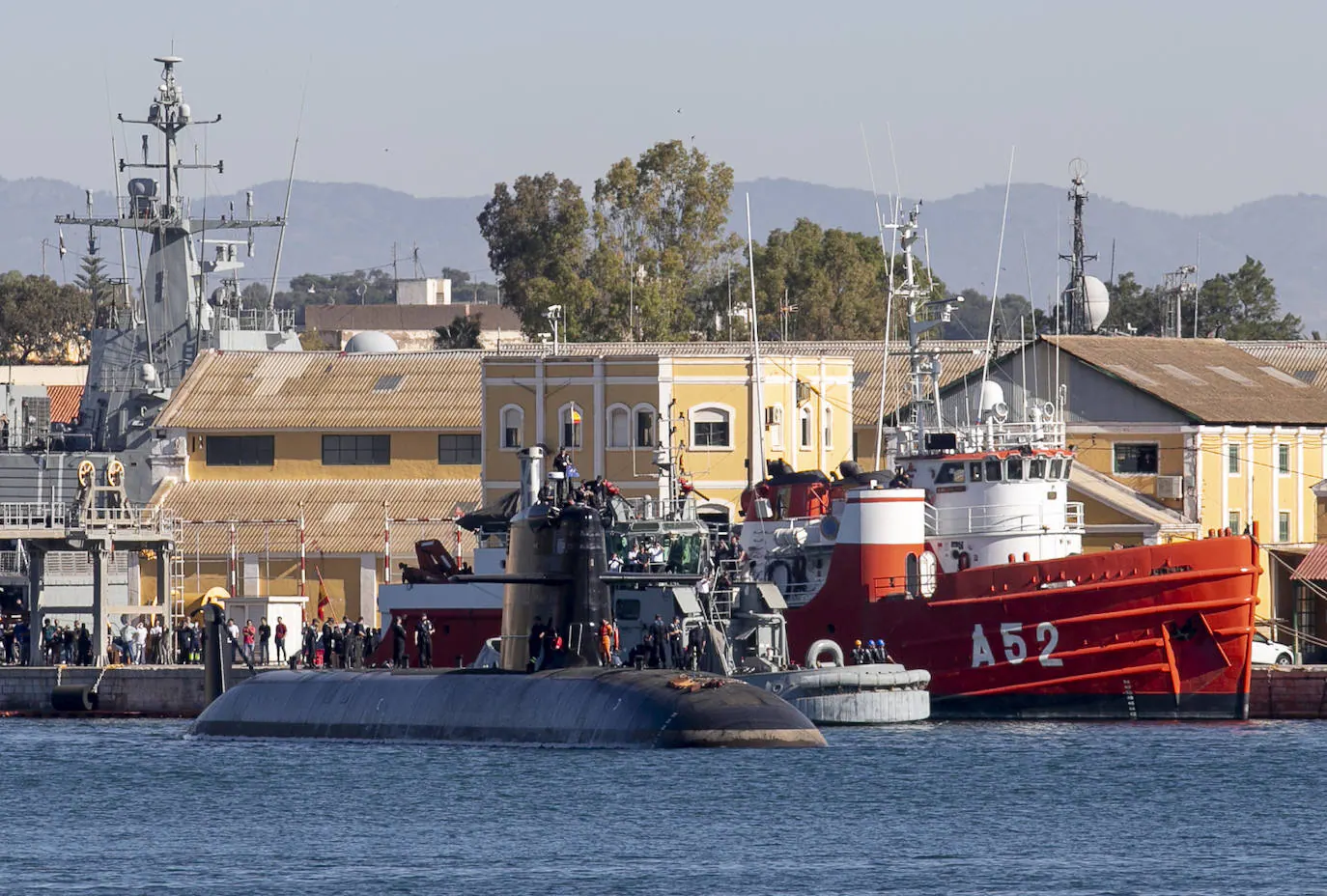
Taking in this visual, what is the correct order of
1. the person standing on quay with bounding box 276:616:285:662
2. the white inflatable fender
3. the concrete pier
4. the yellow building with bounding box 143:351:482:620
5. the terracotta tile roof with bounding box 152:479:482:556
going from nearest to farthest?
1. the white inflatable fender
2. the concrete pier
3. the person standing on quay with bounding box 276:616:285:662
4. the yellow building with bounding box 143:351:482:620
5. the terracotta tile roof with bounding box 152:479:482:556

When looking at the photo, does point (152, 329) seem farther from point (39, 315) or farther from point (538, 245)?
point (39, 315)

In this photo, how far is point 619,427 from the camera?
72000 mm

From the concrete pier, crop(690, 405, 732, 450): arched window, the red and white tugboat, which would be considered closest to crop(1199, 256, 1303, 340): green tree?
crop(690, 405, 732, 450): arched window

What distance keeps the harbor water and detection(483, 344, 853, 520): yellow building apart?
21763mm

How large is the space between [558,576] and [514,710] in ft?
9.02

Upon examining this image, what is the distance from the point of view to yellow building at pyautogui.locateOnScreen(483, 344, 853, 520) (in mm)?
71312

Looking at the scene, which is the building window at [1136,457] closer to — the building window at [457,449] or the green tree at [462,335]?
the building window at [457,449]

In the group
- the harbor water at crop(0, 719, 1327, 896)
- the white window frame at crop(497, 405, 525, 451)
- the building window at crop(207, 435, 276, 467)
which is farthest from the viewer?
the building window at crop(207, 435, 276, 467)

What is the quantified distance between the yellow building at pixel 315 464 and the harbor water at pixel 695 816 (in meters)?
24.9

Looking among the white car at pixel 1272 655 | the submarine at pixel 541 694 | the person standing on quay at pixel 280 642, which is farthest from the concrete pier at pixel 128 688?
the white car at pixel 1272 655

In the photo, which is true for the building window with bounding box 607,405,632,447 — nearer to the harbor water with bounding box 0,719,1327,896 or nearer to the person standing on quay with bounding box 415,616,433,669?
the person standing on quay with bounding box 415,616,433,669

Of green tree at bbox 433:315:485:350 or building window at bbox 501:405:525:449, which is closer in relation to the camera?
building window at bbox 501:405:525:449

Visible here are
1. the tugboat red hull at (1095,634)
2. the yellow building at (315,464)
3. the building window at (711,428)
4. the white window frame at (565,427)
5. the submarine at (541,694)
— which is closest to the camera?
the submarine at (541,694)

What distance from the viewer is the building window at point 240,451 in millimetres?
81062
